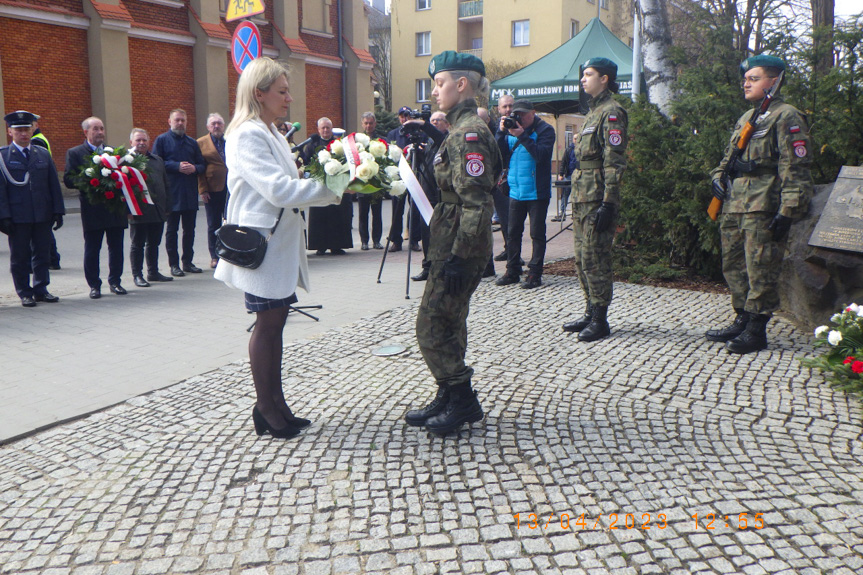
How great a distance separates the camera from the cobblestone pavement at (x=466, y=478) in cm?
289

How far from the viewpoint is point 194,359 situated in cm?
576

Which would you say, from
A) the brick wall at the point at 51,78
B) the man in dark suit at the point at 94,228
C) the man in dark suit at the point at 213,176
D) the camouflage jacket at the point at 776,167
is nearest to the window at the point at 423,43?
the brick wall at the point at 51,78

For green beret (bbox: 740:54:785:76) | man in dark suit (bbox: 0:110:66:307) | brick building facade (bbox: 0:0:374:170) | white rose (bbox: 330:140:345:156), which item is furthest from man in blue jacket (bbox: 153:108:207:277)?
brick building facade (bbox: 0:0:374:170)

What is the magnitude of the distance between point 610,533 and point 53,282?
27.6ft

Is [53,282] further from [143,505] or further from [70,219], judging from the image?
[70,219]

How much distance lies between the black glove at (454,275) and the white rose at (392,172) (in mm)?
535

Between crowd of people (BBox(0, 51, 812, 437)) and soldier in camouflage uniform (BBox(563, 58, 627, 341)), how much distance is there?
1 cm

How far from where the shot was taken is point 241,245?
12.2 feet

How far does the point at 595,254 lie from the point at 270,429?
3.29 m

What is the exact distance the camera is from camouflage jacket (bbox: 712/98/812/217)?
17.7 feet

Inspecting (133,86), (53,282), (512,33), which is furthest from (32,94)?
(512,33)

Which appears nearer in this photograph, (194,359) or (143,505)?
(143,505)

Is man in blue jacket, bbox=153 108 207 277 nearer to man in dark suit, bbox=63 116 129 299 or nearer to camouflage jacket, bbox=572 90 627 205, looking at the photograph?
man in dark suit, bbox=63 116 129 299

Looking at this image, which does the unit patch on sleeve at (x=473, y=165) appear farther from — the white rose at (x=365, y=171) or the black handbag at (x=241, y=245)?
the black handbag at (x=241, y=245)
